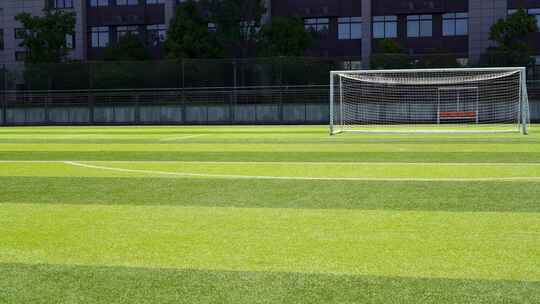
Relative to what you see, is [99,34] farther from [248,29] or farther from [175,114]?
[175,114]

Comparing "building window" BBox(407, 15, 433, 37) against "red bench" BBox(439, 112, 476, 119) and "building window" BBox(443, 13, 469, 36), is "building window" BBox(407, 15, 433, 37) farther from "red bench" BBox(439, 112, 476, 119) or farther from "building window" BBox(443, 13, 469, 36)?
"red bench" BBox(439, 112, 476, 119)

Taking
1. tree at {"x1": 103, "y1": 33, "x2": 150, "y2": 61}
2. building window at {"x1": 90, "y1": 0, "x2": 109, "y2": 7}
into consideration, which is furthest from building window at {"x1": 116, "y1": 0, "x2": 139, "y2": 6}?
tree at {"x1": 103, "y1": 33, "x2": 150, "y2": 61}

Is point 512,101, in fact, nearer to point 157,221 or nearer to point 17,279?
point 157,221

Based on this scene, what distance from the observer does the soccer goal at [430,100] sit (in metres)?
34.1

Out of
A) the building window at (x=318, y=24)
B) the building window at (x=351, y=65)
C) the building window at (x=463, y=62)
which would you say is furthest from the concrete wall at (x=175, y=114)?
the building window at (x=318, y=24)

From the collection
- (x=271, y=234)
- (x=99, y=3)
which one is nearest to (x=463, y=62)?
(x=271, y=234)

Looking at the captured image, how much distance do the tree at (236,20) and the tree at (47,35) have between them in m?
10.8

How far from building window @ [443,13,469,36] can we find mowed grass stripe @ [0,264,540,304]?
51.7m

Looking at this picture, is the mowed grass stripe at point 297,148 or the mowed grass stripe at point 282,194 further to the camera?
the mowed grass stripe at point 297,148

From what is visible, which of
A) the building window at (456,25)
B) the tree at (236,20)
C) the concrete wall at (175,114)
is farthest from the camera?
the building window at (456,25)

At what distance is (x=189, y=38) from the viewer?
50.5 meters

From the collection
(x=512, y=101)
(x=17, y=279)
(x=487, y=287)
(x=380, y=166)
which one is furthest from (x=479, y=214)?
(x=512, y=101)

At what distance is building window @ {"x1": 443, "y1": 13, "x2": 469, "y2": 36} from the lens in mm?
53781

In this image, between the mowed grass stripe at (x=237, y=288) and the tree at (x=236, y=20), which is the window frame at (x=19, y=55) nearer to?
the tree at (x=236, y=20)
